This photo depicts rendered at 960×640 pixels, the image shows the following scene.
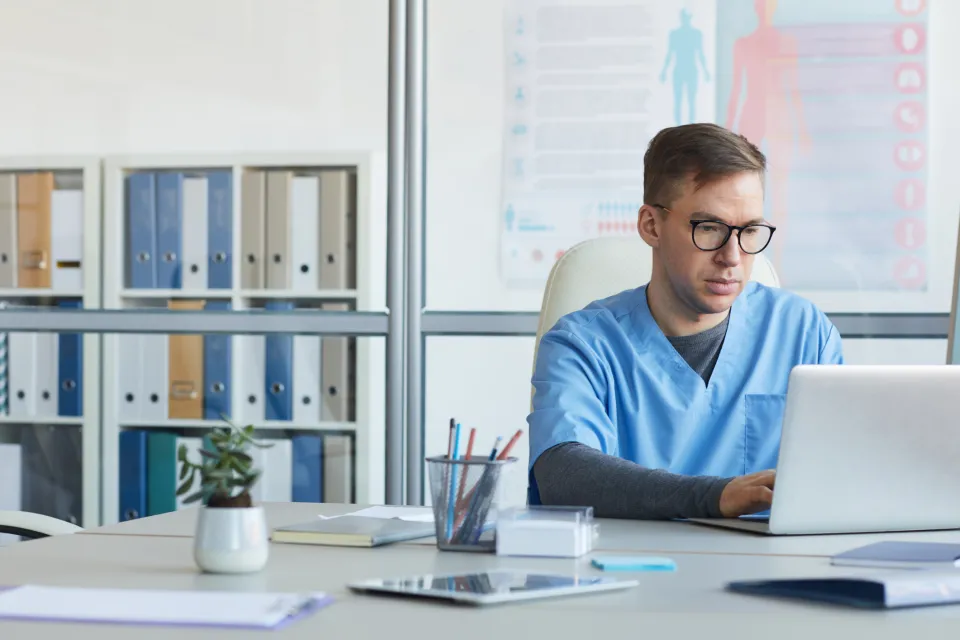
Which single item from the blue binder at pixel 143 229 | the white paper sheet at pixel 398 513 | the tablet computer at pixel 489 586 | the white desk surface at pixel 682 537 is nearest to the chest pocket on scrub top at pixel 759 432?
the white desk surface at pixel 682 537

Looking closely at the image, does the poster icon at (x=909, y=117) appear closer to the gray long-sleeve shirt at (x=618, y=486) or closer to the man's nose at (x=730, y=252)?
the man's nose at (x=730, y=252)

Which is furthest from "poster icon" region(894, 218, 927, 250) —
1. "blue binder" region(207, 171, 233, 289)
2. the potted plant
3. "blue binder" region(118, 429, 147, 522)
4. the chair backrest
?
the potted plant

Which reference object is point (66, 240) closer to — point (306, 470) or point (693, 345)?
point (306, 470)

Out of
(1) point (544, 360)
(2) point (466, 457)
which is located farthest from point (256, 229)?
(2) point (466, 457)

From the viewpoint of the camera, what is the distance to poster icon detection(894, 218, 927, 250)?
3146 millimetres

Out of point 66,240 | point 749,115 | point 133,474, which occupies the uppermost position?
point 749,115

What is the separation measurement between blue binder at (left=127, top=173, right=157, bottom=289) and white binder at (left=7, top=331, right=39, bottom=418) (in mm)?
353

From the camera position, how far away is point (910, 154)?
3143 mm

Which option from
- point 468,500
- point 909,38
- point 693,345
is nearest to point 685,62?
point 909,38

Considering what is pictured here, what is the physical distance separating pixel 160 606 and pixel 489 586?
0.83 feet

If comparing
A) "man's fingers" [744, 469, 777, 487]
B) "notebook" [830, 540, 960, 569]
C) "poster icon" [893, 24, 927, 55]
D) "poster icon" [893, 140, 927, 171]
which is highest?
"poster icon" [893, 24, 927, 55]

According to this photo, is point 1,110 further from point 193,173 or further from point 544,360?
point 544,360

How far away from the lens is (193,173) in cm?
334

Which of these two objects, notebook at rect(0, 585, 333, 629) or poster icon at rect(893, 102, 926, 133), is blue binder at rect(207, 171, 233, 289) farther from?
notebook at rect(0, 585, 333, 629)
